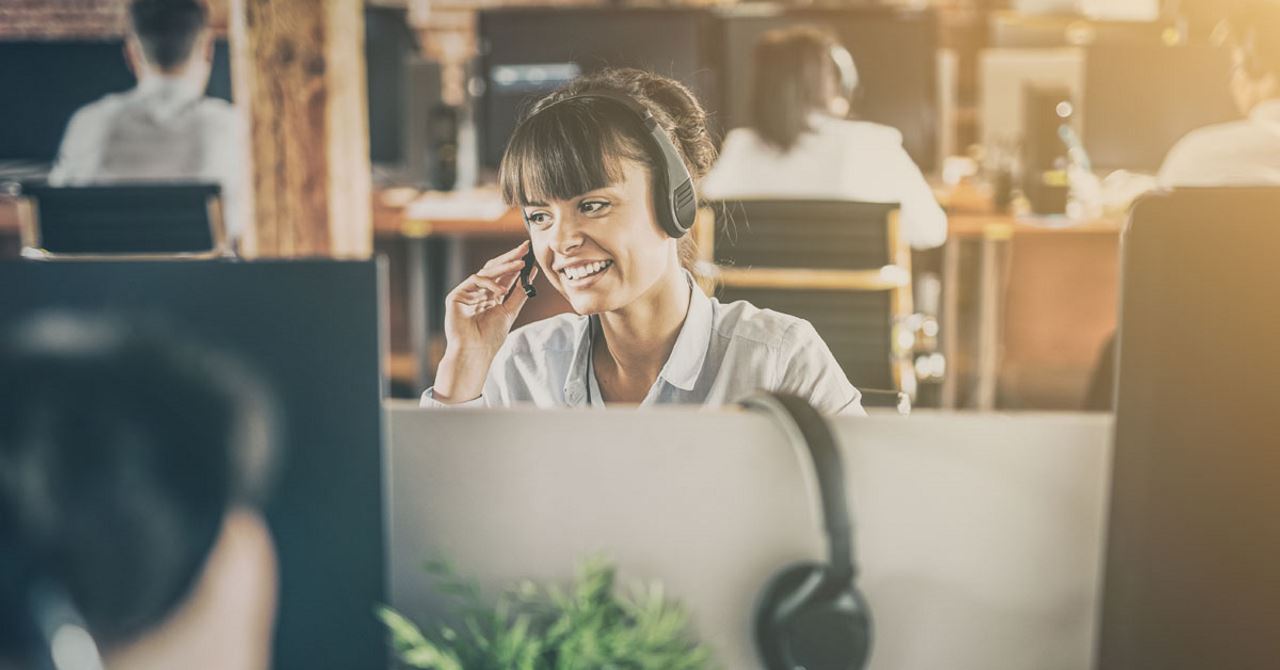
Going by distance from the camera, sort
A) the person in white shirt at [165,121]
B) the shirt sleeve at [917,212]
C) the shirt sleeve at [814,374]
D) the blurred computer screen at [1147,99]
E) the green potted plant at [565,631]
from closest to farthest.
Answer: the green potted plant at [565,631] < the shirt sleeve at [814,374] < the shirt sleeve at [917,212] < the person in white shirt at [165,121] < the blurred computer screen at [1147,99]

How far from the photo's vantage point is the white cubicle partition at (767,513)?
0.58 meters

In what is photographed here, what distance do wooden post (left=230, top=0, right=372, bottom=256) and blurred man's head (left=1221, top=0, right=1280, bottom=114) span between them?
7.81 ft

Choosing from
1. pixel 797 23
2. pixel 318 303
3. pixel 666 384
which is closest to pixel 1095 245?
pixel 797 23

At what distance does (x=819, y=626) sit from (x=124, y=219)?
1.89m

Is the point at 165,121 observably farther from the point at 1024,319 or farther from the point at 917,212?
the point at 1024,319

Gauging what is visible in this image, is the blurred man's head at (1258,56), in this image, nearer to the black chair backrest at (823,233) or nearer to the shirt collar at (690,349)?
the black chair backrest at (823,233)

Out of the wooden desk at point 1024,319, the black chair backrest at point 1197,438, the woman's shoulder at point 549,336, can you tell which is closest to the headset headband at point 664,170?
the woman's shoulder at point 549,336

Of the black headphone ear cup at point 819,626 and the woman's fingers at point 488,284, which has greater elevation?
the woman's fingers at point 488,284

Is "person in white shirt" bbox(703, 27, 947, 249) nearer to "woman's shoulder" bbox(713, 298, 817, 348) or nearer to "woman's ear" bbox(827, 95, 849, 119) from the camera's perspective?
"woman's ear" bbox(827, 95, 849, 119)

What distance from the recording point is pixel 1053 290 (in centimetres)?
400

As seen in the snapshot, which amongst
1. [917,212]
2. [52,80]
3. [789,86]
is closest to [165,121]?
[52,80]

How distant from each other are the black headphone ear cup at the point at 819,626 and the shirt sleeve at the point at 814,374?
13 centimetres

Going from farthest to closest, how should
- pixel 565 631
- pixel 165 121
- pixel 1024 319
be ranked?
pixel 1024 319, pixel 165 121, pixel 565 631

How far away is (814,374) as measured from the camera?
723 mm
